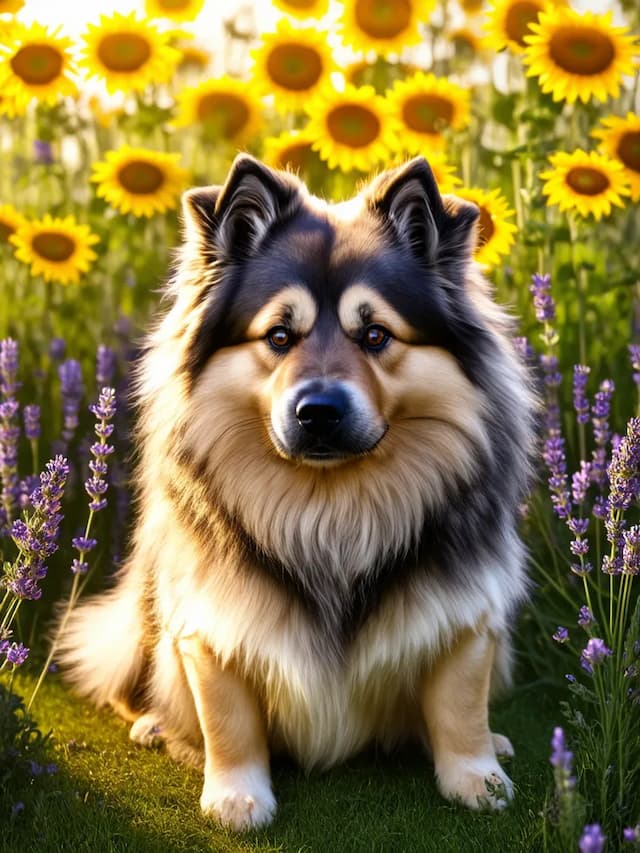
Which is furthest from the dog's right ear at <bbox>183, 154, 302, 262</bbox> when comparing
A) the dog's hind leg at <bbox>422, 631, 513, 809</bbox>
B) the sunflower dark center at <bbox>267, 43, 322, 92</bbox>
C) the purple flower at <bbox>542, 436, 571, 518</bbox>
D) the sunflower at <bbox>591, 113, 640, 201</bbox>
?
the sunflower dark center at <bbox>267, 43, 322, 92</bbox>

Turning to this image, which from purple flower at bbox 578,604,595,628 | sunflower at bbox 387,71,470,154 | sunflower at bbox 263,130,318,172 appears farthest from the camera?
sunflower at bbox 263,130,318,172

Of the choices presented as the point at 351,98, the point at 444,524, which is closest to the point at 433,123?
the point at 351,98

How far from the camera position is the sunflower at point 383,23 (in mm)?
4688

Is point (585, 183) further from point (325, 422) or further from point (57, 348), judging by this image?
point (57, 348)

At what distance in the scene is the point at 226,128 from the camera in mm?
5152

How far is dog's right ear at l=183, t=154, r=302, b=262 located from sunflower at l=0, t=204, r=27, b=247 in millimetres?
1894

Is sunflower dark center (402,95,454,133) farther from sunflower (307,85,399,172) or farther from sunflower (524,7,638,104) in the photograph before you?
sunflower (524,7,638,104)

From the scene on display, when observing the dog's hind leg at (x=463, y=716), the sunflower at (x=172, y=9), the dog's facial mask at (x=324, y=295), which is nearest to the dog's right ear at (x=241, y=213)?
the dog's facial mask at (x=324, y=295)

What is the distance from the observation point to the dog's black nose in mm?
2744

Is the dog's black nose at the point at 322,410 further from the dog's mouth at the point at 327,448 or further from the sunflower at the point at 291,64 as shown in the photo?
the sunflower at the point at 291,64

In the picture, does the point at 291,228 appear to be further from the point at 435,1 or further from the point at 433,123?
the point at 435,1

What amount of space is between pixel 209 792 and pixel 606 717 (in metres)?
1.15

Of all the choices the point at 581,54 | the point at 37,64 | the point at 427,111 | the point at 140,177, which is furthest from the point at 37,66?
the point at 581,54

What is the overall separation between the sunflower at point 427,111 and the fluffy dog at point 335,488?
55.5 inches
